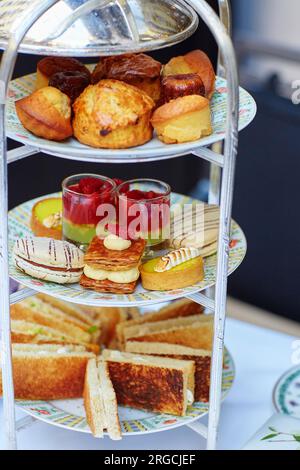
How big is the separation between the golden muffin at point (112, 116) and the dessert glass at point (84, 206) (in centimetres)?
22

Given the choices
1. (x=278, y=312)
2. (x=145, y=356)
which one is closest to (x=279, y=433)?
(x=145, y=356)

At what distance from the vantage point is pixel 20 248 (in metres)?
1.66

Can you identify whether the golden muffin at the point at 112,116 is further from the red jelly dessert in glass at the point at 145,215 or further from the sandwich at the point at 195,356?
the sandwich at the point at 195,356

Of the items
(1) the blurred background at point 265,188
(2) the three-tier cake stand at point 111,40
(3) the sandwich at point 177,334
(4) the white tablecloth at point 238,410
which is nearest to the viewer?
(2) the three-tier cake stand at point 111,40

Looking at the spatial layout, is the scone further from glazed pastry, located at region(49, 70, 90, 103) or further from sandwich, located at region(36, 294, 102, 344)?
sandwich, located at region(36, 294, 102, 344)

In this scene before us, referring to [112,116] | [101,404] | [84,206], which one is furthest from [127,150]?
[101,404]

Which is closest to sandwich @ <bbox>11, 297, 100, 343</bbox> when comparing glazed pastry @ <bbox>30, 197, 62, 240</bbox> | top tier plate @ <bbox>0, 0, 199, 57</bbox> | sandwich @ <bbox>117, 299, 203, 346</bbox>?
sandwich @ <bbox>117, 299, 203, 346</bbox>

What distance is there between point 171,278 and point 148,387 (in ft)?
1.00

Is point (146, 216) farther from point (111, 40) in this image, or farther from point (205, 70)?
point (111, 40)

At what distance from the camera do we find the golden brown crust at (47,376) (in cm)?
179

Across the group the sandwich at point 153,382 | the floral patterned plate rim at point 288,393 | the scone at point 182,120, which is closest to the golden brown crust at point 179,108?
the scone at point 182,120

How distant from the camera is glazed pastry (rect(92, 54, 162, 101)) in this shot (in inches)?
61.7

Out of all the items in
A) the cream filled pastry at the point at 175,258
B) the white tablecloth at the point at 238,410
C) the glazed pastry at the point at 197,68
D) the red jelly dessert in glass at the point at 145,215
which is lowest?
the white tablecloth at the point at 238,410
